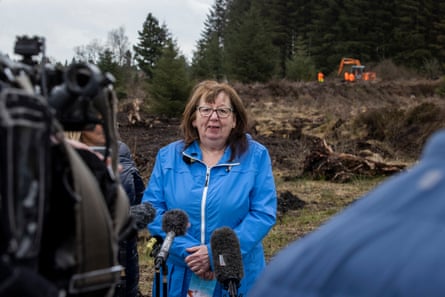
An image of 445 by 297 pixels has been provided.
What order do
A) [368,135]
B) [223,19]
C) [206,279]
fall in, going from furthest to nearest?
1. [223,19]
2. [368,135]
3. [206,279]

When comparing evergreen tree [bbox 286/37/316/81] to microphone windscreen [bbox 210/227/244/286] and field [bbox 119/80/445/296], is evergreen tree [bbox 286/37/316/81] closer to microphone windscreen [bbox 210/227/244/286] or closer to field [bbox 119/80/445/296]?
field [bbox 119/80/445/296]

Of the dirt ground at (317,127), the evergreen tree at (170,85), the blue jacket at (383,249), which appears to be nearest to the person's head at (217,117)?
the blue jacket at (383,249)

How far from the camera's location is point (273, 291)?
41.1 inches

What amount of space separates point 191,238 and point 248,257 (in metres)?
0.36

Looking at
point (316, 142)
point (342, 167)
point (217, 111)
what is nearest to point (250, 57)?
point (316, 142)

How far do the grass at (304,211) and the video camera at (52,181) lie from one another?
4079 mm

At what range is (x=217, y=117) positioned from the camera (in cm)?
→ 360

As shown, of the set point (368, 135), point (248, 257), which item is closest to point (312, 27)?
point (368, 135)

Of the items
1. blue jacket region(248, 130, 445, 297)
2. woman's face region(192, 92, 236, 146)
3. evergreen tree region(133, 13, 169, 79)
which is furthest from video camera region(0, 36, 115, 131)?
evergreen tree region(133, 13, 169, 79)

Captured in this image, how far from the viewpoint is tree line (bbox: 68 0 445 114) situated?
3694cm

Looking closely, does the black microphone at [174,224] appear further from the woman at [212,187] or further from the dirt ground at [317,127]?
the dirt ground at [317,127]

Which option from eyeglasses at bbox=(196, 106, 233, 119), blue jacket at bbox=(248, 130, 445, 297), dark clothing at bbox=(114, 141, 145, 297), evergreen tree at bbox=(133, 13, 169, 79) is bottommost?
dark clothing at bbox=(114, 141, 145, 297)

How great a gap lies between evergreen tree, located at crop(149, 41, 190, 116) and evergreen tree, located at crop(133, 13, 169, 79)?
1712cm

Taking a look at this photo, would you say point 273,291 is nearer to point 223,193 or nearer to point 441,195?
point 441,195
